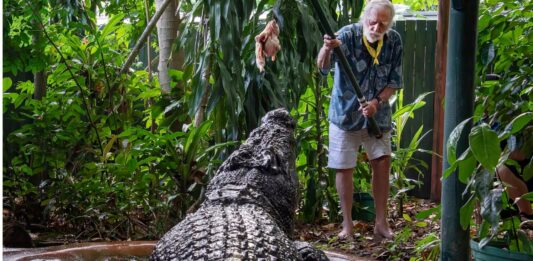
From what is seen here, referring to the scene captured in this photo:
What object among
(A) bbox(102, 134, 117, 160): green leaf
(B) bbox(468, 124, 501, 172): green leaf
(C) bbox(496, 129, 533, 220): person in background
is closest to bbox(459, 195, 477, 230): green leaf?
(B) bbox(468, 124, 501, 172): green leaf

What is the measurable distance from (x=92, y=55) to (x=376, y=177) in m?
1.85

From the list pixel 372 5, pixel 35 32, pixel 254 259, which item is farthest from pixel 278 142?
pixel 35 32

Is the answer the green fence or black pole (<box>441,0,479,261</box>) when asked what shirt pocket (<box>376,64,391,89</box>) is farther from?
the green fence

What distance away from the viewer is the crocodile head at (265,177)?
1.79 meters

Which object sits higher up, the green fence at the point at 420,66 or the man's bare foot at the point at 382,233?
the green fence at the point at 420,66

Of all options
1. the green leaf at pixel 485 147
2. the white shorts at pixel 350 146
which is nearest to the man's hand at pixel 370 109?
the white shorts at pixel 350 146

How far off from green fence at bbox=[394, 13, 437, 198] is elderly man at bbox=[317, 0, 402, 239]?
227 centimetres

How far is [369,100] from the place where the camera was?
3432 mm

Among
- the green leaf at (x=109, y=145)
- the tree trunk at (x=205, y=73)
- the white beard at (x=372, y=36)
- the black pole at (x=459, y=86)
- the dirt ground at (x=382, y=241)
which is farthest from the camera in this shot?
the green leaf at (x=109, y=145)

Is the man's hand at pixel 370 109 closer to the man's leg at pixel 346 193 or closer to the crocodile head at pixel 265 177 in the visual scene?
the man's leg at pixel 346 193

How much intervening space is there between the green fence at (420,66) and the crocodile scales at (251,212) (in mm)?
3786

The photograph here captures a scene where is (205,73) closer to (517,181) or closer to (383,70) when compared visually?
(383,70)

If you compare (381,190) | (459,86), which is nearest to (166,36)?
(381,190)

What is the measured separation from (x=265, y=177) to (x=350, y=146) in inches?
65.8
